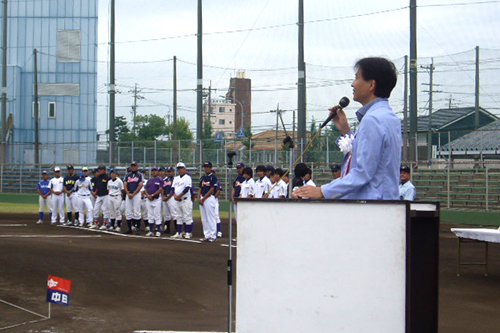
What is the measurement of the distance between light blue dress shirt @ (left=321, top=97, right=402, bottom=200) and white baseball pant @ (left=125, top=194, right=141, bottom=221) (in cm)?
1672

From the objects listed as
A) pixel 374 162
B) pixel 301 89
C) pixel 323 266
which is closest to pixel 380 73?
pixel 374 162

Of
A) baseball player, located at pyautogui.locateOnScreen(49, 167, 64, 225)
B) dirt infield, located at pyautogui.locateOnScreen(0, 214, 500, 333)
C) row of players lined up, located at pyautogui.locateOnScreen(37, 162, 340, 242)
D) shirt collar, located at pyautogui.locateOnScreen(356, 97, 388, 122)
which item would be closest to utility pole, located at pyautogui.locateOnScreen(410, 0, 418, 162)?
row of players lined up, located at pyautogui.locateOnScreen(37, 162, 340, 242)

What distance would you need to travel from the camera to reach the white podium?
3.26 meters

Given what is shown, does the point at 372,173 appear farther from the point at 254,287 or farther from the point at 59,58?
the point at 59,58

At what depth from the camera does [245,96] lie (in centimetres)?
10850

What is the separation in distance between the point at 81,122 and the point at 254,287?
52.6 m

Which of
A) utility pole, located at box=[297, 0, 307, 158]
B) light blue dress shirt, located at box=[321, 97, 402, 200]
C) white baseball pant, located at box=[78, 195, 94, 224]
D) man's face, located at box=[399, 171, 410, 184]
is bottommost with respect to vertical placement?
white baseball pant, located at box=[78, 195, 94, 224]

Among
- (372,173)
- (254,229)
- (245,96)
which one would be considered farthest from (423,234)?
(245,96)

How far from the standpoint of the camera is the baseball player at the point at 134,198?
66.1 feet

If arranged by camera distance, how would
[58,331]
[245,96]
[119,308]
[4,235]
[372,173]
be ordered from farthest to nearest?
[245,96]
[4,235]
[119,308]
[58,331]
[372,173]

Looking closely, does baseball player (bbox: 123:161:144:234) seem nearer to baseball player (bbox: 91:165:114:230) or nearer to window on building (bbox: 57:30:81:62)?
baseball player (bbox: 91:165:114:230)

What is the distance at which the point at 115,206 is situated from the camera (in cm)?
2116

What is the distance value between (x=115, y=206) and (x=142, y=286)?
37.4ft

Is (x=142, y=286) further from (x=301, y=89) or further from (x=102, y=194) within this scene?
(x=301, y=89)
